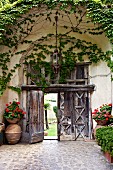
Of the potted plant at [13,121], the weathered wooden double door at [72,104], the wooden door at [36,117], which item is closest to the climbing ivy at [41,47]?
the weathered wooden double door at [72,104]

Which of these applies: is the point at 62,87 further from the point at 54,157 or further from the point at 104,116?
the point at 54,157

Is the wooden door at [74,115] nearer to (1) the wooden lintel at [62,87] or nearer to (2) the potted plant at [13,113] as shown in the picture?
(1) the wooden lintel at [62,87]

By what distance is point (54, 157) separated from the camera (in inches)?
198

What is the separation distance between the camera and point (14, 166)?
429 centimetres

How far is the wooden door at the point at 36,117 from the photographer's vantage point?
689 cm

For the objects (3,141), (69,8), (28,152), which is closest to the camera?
(28,152)

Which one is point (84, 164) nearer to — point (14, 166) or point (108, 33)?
point (14, 166)

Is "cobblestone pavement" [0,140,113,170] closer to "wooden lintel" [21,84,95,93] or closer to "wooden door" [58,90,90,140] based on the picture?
"wooden door" [58,90,90,140]

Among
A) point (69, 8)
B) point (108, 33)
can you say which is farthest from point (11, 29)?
point (108, 33)

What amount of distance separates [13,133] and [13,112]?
2.16ft

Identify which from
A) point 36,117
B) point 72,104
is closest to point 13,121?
point 36,117

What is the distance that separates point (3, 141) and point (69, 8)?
456cm

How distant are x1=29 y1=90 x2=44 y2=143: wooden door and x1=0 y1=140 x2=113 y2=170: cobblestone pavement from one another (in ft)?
1.17

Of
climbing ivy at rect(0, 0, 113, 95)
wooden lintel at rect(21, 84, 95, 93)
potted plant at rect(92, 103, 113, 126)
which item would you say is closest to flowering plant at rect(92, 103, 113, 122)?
potted plant at rect(92, 103, 113, 126)
